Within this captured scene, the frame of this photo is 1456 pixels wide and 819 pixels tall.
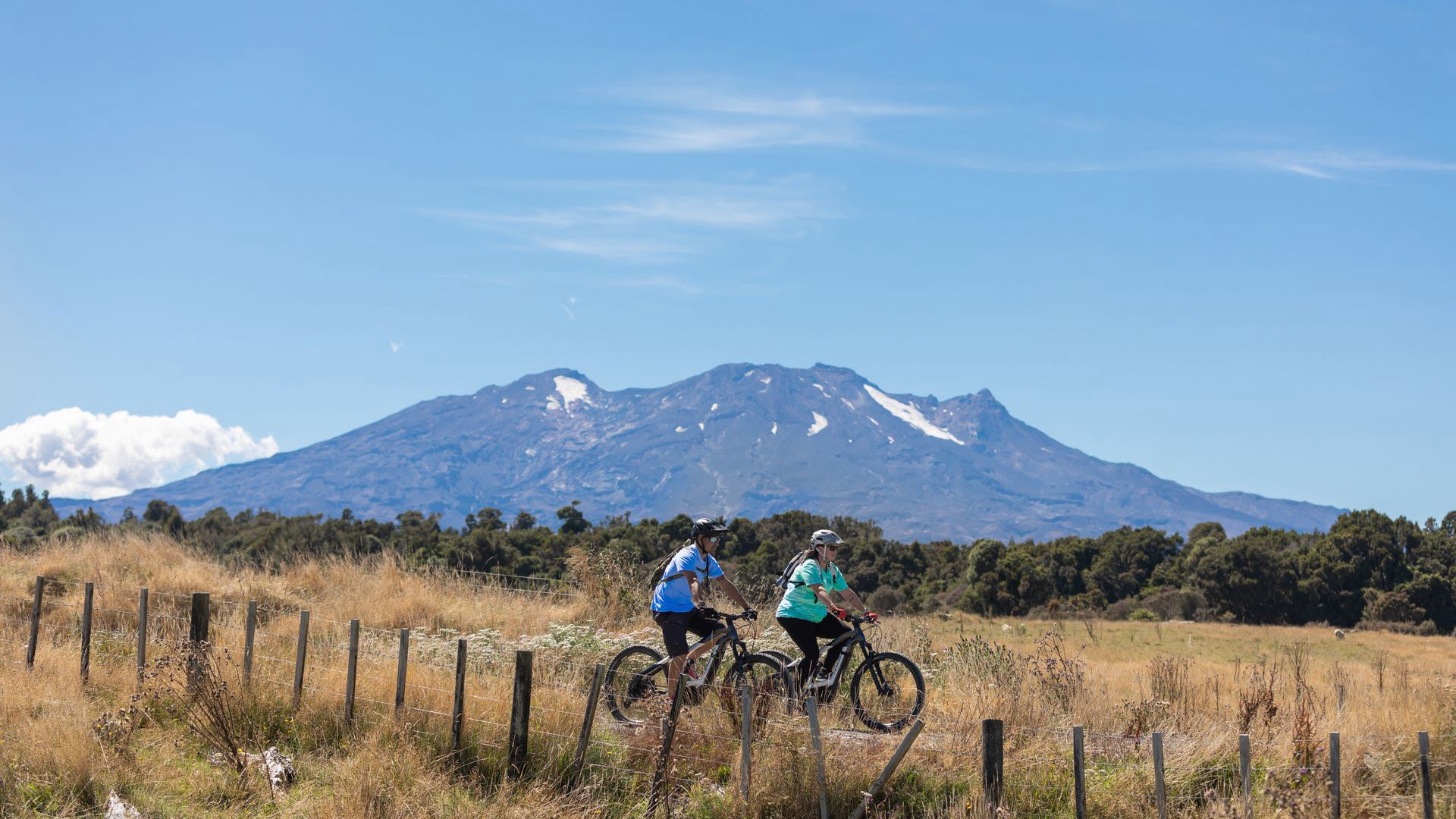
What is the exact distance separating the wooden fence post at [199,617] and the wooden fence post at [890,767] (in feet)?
25.2

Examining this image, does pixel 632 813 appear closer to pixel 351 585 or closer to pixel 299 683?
pixel 299 683

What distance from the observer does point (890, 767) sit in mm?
9234

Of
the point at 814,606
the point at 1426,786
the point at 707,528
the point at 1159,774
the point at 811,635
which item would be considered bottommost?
the point at 1426,786

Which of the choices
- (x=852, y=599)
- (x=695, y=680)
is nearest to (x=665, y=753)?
(x=695, y=680)

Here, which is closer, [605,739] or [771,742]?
[771,742]

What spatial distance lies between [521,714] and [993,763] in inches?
155

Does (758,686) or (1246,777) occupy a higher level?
(758,686)

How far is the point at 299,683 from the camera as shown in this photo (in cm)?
1231

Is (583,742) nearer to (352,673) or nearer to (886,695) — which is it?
(352,673)

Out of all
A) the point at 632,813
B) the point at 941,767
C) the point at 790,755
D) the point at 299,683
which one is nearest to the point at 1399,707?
the point at 941,767

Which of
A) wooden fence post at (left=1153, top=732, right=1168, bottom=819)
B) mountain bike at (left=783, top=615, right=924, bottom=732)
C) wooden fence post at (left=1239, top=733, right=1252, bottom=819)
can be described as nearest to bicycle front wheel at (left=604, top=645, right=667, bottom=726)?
mountain bike at (left=783, top=615, right=924, bottom=732)

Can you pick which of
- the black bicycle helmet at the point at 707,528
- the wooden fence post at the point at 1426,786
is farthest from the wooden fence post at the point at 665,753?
the wooden fence post at the point at 1426,786

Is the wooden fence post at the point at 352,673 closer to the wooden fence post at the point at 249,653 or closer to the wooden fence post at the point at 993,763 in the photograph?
the wooden fence post at the point at 249,653

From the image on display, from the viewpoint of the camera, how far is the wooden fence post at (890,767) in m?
8.93
